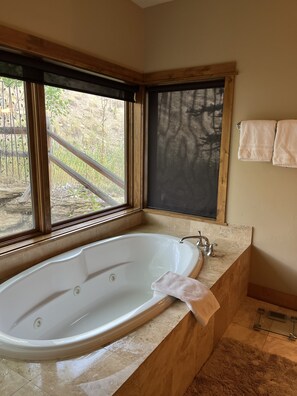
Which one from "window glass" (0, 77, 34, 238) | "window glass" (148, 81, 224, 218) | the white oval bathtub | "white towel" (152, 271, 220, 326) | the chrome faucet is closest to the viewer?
the white oval bathtub

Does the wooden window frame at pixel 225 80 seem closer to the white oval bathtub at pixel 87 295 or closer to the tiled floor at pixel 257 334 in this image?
the white oval bathtub at pixel 87 295

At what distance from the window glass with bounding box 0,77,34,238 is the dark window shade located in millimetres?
108

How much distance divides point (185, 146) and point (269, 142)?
2.80 feet

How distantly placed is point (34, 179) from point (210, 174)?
1.62m

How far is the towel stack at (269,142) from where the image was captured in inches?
89.4

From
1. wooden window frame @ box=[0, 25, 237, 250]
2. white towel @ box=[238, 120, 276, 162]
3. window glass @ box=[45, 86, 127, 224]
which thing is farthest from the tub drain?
white towel @ box=[238, 120, 276, 162]

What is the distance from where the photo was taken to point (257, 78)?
97.0 inches

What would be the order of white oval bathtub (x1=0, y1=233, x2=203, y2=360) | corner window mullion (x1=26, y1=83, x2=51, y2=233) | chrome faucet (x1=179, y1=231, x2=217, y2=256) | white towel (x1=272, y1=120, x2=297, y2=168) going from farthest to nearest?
1. chrome faucet (x1=179, y1=231, x2=217, y2=256)
2. white towel (x1=272, y1=120, x2=297, y2=168)
3. corner window mullion (x1=26, y1=83, x2=51, y2=233)
4. white oval bathtub (x1=0, y1=233, x2=203, y2=360)

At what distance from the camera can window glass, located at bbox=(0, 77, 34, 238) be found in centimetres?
201

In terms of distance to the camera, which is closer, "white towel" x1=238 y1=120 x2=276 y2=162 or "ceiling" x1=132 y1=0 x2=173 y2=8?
"white towel" x1=238 y1=120 x2=276 y2=162

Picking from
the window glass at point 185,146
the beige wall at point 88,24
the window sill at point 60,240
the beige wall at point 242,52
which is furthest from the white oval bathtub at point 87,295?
the beige wall at point 88,24

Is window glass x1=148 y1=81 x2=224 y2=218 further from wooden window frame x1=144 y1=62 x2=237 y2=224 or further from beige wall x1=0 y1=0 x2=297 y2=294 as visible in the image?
beige wall x1=0 y1=0 x2=297 y2=294

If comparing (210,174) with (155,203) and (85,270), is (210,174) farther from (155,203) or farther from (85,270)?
(85,270)

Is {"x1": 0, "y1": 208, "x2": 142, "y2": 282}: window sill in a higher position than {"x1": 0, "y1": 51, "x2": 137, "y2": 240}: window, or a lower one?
lower
